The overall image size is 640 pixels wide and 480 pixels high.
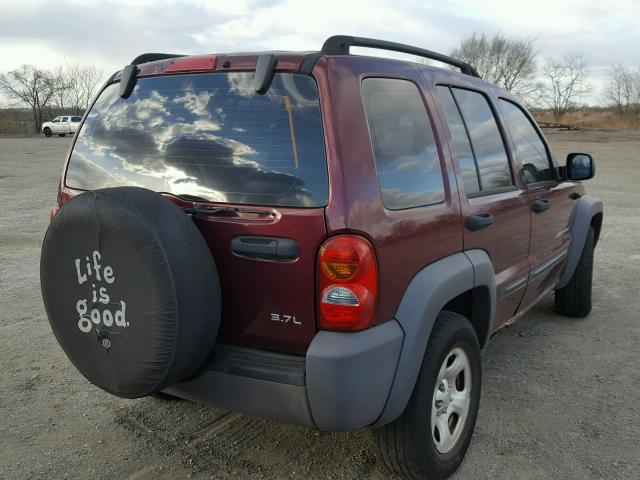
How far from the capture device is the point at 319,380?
82.0 inches

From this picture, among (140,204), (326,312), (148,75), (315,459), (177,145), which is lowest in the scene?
(315,459)

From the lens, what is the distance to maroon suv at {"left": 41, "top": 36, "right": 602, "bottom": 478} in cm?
211

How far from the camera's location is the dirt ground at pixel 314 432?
9.09ft

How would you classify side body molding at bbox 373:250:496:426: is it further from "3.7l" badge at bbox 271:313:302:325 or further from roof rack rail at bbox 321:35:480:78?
roof rack rail at bbox 321:35:480:78

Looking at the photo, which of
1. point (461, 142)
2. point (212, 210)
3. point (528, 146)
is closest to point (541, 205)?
point (528, 146)

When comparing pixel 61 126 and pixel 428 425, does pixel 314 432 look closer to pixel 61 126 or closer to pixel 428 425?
pixel 428 425

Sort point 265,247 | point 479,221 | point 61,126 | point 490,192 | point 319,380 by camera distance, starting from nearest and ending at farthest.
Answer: point 319,380, point 265,247, point 479,221, point 490,192, point 61,126

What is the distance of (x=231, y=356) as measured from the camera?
2.35 m

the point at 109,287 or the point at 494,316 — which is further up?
the point at 109,287

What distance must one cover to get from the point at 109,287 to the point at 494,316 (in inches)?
76.7

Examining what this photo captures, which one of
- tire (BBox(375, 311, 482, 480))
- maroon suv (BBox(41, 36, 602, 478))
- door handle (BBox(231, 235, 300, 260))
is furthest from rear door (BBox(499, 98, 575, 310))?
door handle (BBox(231, 235, 300, 260))

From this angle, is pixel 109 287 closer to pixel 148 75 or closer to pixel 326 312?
pixel 326 312

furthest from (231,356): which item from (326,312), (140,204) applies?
(140,204)

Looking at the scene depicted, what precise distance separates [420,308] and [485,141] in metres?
1.30
